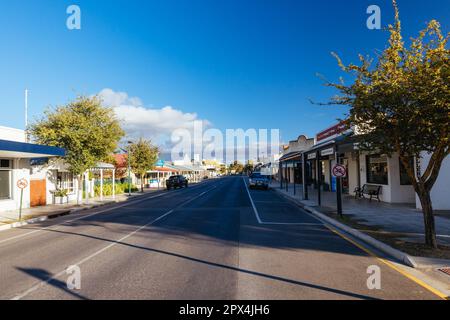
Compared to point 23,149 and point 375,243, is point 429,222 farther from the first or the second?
point 23,149

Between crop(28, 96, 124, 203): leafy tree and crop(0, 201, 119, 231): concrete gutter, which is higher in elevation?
crop(28, 96, 124, 203): leafy tree

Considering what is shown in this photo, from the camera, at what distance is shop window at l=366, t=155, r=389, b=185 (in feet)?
65.1

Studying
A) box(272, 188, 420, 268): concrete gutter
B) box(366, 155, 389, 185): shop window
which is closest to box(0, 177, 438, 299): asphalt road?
box(272, 188, 420, 268): concrete gutter

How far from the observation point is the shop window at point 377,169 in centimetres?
1983

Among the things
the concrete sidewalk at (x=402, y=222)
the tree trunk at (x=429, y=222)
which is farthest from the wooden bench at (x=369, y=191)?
the tree trunk at (x=429, y=222)

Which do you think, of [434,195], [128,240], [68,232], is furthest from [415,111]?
[68,232]

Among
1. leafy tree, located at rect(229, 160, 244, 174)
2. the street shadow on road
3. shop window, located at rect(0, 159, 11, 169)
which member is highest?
leafy tree, located at rect(229, 160, 244, 174)

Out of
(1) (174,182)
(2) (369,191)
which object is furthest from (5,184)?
(1) (174,182)

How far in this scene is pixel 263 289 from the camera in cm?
549

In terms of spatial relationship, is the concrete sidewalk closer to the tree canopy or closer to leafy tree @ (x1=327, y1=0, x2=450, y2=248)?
leafy tree @ (x1=327, y1=0, x2=450, y2=248)

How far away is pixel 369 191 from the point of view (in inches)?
838

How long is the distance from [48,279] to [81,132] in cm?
1675

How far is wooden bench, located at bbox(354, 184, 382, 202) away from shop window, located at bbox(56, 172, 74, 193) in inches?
870

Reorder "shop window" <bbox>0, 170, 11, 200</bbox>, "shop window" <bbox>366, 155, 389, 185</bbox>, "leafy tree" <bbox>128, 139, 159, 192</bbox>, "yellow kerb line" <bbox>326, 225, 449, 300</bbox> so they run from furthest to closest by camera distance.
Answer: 1. "leafy tree" <bbox>128, 139, 159, 192</bbox>
2. "shop window" <bbox>366, 155, 389, 185</bbox>
3. "shop window" <bbox>0, 170, 11, 200</bbox>
4. "yellow kerb line" <bbox>326, 225, 449, 300</bbox>
